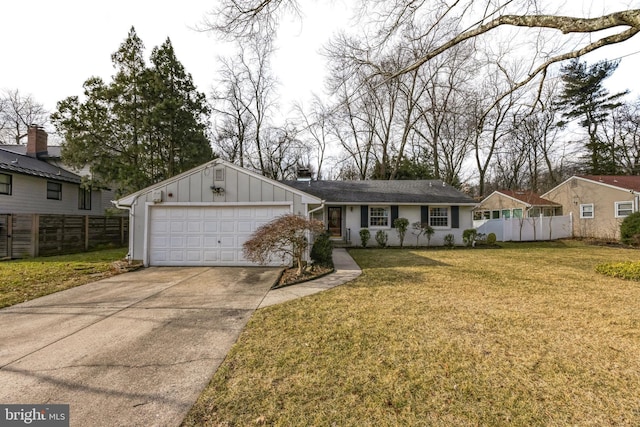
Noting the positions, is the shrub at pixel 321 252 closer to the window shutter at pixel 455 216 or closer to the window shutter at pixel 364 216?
the window shutter at pixel 364 216

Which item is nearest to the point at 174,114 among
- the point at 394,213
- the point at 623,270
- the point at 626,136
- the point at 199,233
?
the point at 199,233

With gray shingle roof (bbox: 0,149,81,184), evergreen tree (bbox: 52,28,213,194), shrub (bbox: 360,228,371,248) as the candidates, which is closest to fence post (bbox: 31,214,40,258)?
evergreen tree (bbox: 52,28,213,194)

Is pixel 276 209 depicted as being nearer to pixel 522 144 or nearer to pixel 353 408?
pixel 353 408

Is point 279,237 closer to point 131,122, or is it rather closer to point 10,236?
point 131,122

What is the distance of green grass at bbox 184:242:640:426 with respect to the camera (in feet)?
7.39

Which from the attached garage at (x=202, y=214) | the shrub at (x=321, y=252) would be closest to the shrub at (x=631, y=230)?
the shrub at (x=321, y=252)

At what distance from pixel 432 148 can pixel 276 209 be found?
2048cm

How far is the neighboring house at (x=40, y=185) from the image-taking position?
42.0 ft

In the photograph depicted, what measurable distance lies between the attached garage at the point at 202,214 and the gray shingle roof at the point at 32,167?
8.78 metres

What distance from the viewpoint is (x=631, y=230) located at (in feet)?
44.6

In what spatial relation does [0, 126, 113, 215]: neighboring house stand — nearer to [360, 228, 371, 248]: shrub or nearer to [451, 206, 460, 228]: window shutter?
[360, 228, 371, 248]: shrub

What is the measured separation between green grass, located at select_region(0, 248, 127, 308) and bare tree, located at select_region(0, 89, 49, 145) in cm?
2282

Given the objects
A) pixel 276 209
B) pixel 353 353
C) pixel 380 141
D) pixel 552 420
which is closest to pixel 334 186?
pixel 276 209

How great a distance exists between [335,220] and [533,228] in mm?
13190
